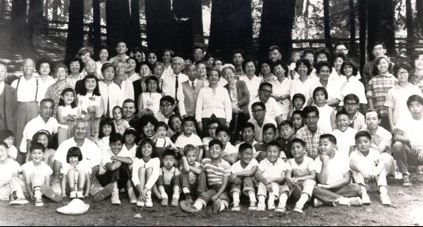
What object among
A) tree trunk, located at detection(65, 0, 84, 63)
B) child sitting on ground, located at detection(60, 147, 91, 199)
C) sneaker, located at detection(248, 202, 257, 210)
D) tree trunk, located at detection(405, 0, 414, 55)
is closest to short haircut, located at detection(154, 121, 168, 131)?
child sitting on ground, located at detection(60, 147, 91, 199)

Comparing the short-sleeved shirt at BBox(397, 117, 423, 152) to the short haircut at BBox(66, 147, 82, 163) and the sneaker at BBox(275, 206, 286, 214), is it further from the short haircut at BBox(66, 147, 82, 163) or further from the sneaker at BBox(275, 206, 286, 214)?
the short haircut at BBox(66, 147, 82, 163)

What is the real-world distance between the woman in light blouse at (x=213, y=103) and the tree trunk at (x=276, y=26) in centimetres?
231

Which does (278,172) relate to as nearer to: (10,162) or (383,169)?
(383,169)

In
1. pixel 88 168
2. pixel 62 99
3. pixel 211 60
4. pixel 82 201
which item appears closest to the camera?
pixel 82 201

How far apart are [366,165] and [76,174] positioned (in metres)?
3.45

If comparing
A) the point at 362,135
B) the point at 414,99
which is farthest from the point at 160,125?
the point at 414,99

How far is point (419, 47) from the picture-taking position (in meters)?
15.4

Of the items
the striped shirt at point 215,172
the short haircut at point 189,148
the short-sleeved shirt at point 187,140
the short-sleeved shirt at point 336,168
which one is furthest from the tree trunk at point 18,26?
the short-sleeved shirt at point 336,168

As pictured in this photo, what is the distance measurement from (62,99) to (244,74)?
2796 mm

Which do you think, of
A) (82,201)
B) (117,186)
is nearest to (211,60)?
(117,186)

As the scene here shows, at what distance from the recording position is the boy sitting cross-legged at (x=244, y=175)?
19.5 ft

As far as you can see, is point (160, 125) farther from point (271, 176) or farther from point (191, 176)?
point (271, 176)

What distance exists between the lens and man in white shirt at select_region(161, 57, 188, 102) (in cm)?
773

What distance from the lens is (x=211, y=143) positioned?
6.30 meters
